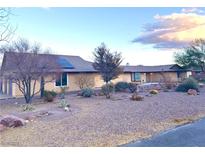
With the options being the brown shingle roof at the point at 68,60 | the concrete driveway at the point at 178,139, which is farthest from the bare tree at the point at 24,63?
the concrete driveway at the point at 178,139

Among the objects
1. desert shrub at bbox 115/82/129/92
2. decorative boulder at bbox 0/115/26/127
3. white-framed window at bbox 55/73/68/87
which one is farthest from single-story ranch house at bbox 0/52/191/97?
decorative boulder at bbox 0/115/26/127

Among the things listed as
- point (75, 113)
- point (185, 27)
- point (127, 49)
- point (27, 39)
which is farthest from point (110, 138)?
point (127, 49)

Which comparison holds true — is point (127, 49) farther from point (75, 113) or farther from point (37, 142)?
point (37, 142)

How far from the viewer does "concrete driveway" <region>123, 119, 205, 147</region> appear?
621cm

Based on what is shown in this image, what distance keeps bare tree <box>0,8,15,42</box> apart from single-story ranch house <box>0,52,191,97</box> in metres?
5.04

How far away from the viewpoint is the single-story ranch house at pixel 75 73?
677 inches

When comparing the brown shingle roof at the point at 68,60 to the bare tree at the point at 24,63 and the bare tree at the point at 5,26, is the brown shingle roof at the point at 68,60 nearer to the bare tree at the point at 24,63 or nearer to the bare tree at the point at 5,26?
the bare tree at the point at 24,63

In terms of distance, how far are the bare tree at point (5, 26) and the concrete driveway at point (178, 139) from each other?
546 centimetres

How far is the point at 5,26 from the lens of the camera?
863cm

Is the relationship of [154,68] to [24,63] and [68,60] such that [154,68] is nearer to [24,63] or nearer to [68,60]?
[68,60]

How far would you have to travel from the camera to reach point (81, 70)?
75.6 feet

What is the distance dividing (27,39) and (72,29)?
2.93 m

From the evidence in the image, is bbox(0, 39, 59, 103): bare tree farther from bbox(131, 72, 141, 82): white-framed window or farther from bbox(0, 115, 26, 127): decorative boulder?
bbox(131, 72, 141, 82): white-framed window

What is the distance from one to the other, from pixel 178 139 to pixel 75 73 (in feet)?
54.3
